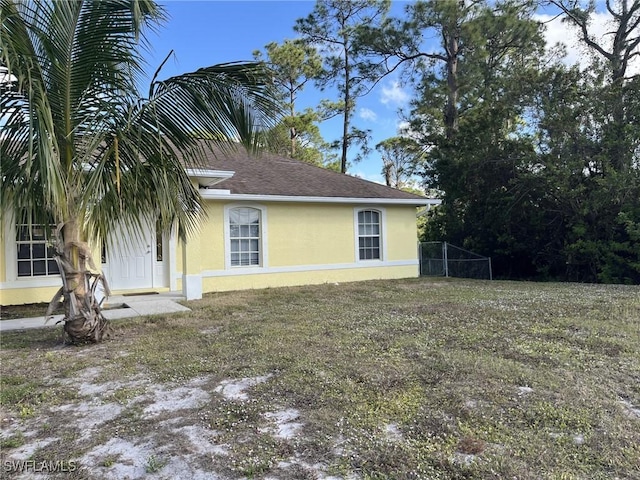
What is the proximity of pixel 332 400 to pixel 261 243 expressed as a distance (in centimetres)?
811

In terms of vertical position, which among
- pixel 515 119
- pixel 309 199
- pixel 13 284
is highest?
pixel 515 119

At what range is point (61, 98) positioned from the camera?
496 cm

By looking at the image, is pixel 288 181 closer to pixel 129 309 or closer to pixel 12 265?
pixel 129 309

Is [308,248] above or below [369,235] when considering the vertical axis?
below

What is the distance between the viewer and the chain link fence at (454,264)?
15.5 meters

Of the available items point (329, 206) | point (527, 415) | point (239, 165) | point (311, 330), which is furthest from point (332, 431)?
point (239, 165)

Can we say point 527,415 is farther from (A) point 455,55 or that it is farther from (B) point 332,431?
(A) point 455,55

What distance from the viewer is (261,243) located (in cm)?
1136

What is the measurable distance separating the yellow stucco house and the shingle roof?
0.11 ft

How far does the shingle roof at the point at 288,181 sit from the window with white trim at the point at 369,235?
671 millimetres

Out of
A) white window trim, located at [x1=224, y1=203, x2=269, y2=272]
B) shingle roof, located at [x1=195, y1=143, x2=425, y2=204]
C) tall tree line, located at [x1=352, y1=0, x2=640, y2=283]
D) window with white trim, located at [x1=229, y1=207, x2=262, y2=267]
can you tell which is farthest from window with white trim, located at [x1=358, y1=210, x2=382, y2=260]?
tall tree line, located at [x1=352, y1=0, x2=640, y2=283]

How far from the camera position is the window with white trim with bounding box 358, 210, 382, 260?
13.1 meters

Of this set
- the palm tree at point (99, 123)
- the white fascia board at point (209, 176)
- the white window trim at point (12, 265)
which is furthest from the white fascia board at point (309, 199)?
the palm tree at point (99, 123)

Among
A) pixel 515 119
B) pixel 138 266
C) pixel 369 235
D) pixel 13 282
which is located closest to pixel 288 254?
pixel 369 235
